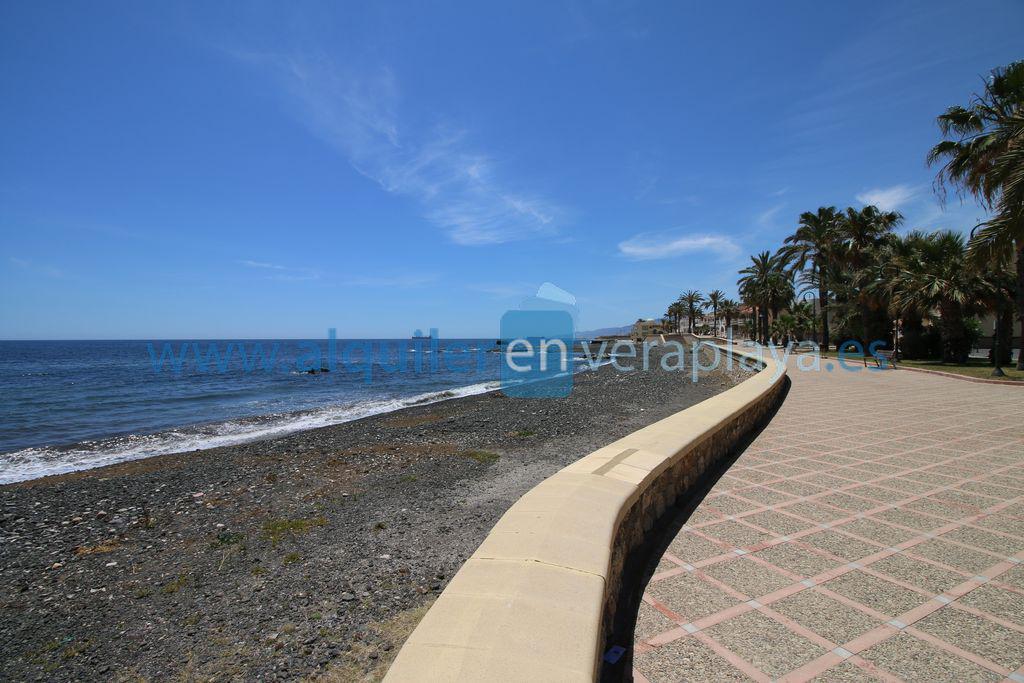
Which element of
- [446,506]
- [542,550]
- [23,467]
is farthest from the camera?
[23,467]

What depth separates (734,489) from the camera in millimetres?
4926

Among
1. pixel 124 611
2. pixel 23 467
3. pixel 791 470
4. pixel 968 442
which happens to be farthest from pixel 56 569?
pixel 968 442

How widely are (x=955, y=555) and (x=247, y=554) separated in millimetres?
6060

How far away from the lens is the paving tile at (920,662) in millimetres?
2197

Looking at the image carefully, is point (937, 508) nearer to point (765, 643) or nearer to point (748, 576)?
point (748, 576)

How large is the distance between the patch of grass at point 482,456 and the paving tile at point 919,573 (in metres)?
6.00

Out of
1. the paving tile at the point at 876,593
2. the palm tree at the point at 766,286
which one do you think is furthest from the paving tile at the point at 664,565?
the palm tree at the point at 766,286

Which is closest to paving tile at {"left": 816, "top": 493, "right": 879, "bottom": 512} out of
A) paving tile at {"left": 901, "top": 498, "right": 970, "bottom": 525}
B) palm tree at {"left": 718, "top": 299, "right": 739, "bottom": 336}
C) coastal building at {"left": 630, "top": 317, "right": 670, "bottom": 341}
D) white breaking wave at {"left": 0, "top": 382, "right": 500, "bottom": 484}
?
paving tile at {"left": 901, "top": 498, "right": 970, "bottom": 525}

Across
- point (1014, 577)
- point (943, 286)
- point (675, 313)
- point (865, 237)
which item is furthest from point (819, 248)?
point (675, 313)

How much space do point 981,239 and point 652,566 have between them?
34.7ft

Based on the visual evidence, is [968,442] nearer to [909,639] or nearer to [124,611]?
[909,639]

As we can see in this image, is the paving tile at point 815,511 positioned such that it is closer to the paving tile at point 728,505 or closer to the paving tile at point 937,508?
the paving tile at point 728,505

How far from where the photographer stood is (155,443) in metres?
13.6

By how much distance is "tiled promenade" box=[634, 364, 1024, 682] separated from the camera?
2350 millimetres
